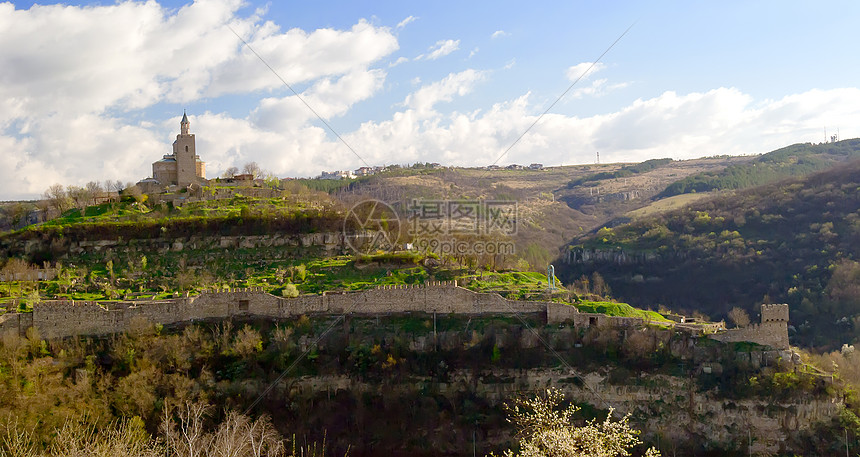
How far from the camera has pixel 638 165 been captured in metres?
173

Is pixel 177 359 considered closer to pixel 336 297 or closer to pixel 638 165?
pixel 336 297

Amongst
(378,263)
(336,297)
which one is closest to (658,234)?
(378,263)

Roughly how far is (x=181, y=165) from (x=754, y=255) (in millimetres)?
58441

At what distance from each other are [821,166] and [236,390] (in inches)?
4783

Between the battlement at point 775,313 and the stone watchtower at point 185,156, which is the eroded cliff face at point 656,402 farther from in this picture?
the stone watchtower at point 185,156

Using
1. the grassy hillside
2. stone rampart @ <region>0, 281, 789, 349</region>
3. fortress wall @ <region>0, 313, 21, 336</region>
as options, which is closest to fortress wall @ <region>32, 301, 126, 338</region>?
stone rampart @ <region>0, 281, 789, 349</region>

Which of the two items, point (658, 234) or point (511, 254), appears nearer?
point (511, 254)

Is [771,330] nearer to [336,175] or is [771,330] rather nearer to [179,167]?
[179,167]

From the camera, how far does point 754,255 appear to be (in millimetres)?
74000

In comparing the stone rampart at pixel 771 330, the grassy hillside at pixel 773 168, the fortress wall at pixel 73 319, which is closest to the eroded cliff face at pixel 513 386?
the stone rampart at pixel 771 330

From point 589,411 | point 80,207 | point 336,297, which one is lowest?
point 589,411

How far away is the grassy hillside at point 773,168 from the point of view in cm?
12150

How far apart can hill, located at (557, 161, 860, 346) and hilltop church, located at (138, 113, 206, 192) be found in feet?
138

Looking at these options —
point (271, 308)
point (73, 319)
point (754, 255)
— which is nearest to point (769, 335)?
point (271, 308)
